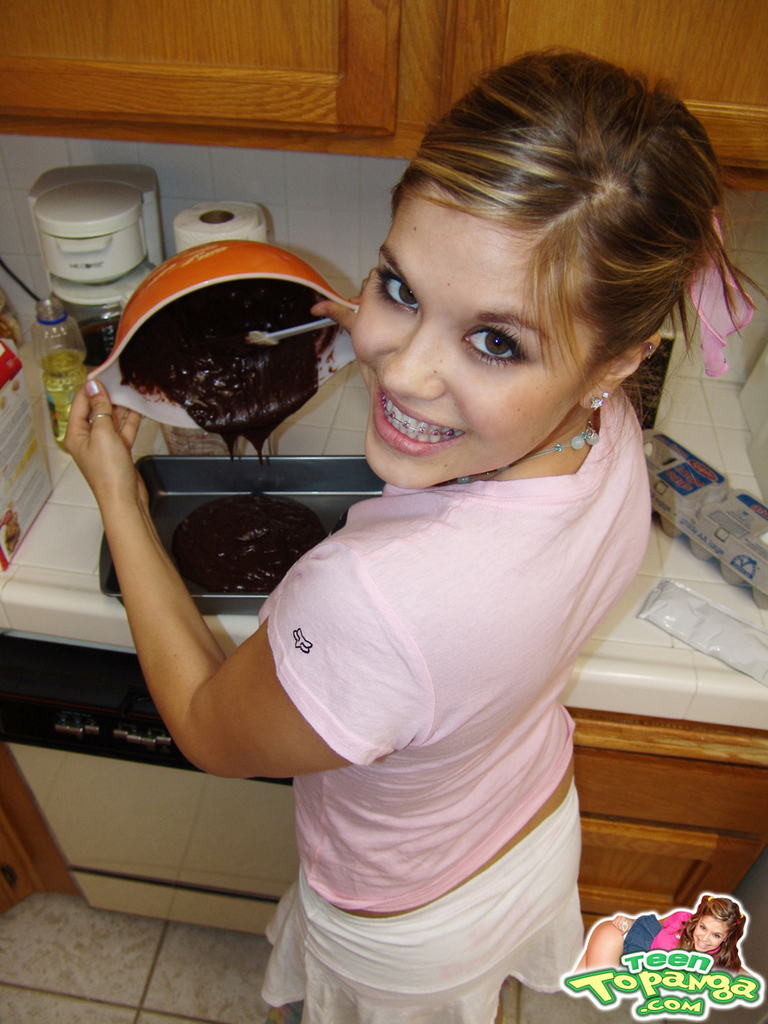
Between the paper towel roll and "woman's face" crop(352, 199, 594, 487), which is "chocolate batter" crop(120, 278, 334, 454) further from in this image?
"woman's face" crop(352, 199, 594, 487)

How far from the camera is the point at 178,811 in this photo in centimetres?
133

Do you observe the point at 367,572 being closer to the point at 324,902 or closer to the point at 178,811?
the point at 324,902

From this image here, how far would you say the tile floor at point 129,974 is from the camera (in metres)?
1.63

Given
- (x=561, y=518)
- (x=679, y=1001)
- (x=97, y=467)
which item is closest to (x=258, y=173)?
(x=97, y=467)

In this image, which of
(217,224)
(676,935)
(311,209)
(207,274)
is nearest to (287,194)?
(311,209)

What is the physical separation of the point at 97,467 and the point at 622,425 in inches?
22.1

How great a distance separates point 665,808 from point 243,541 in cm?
69

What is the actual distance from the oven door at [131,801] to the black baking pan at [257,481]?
0.22m

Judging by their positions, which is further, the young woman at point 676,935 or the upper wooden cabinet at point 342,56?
the young woman at point 676,935

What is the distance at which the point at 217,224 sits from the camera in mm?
1166

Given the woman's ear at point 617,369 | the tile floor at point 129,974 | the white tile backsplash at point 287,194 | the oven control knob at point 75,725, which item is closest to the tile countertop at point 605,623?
the oven control knob at point 75,725

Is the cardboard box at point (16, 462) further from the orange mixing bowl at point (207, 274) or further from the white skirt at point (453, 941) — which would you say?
the white skirt at point (453, 941)

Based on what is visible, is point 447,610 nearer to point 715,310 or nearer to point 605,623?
point 715,310

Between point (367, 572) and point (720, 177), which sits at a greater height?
point (720, 177)
